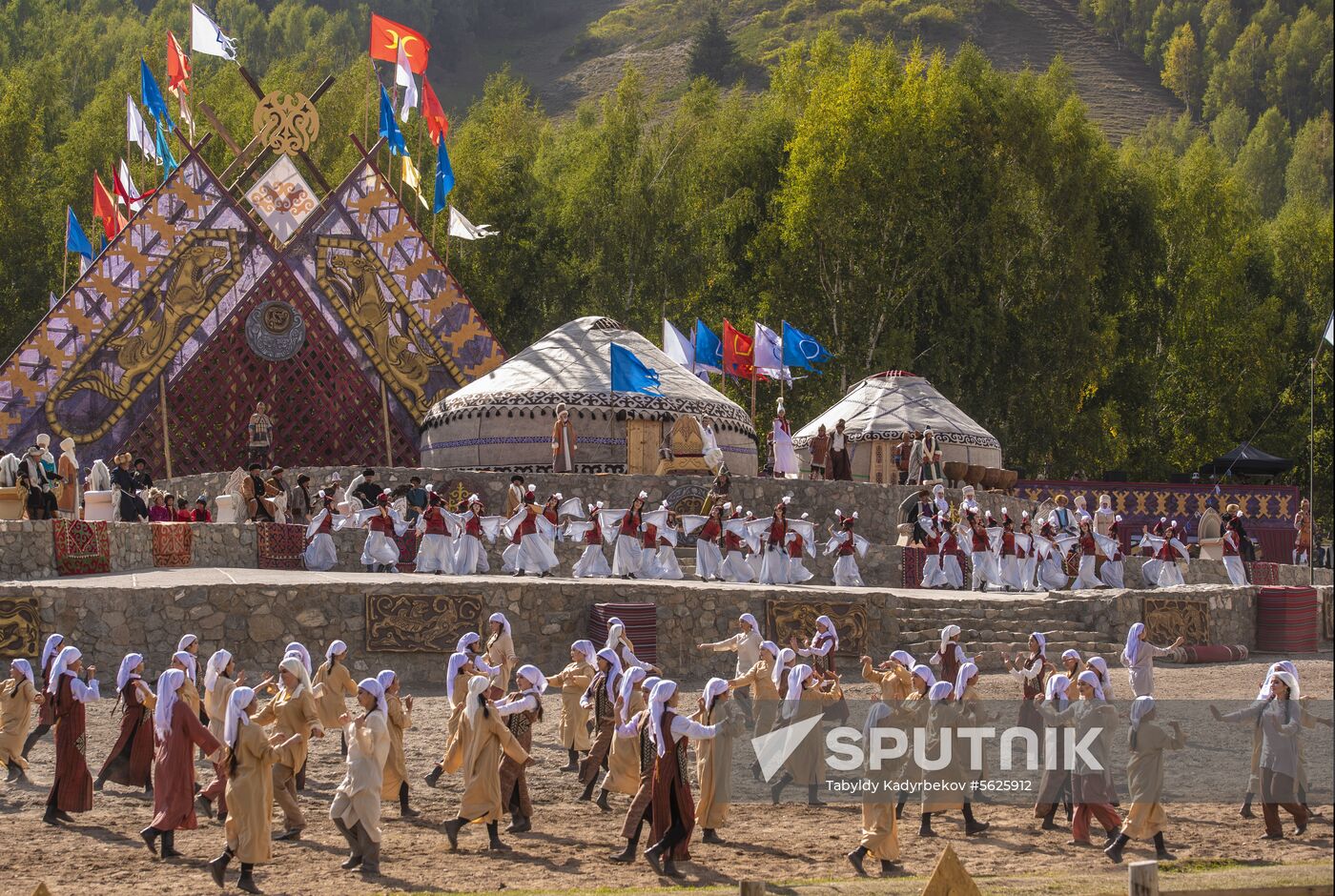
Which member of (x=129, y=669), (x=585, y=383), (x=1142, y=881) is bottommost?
(x=1142, y=881)

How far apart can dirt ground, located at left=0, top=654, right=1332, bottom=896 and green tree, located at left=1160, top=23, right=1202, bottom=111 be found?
108027 millimetres

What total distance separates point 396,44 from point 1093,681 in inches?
1111

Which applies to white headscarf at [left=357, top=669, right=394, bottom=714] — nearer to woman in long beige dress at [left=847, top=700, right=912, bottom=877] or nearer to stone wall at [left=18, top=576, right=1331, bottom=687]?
woman in long beige dress at [left=847, top=700, right=912, bottom=877]

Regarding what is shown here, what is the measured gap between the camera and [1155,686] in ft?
64.6

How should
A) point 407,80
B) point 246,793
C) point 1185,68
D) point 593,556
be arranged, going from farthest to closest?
point 1185,68
point 407,80
point 593,556
point 246,793

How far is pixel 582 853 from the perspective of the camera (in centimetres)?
1252

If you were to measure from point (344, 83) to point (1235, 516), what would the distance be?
111 feet

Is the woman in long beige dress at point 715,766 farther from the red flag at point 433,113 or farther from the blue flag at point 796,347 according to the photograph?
the red flag at point 433,113

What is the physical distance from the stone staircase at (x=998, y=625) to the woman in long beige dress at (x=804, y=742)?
6.33 m

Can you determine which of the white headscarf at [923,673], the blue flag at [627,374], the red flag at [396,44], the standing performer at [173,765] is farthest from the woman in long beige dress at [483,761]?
the red flag at [396,44]

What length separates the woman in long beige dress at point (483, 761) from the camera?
40.8 ft

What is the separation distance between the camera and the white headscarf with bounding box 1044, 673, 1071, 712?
1341 cm

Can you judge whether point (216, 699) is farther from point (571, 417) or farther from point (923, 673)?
point (571, 417)

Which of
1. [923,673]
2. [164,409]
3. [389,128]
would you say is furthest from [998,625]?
[389,128]
